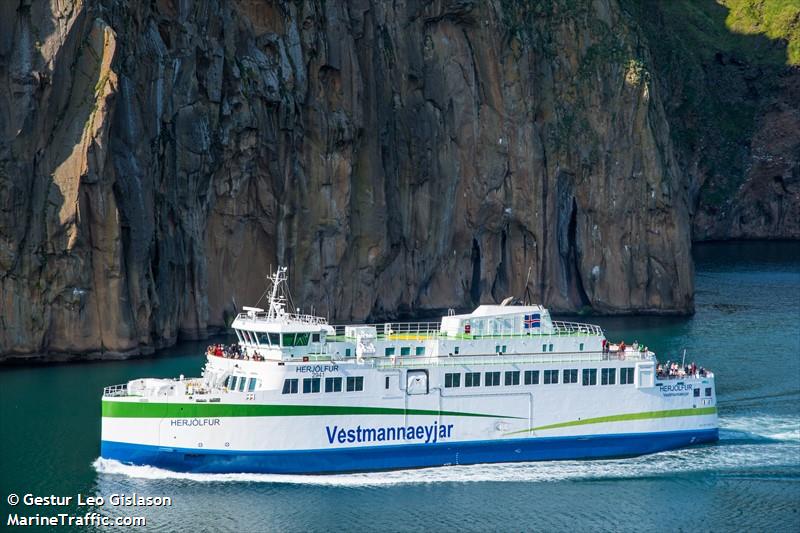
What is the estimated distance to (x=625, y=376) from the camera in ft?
173

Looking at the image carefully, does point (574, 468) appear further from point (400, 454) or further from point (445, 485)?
point (400, 454)

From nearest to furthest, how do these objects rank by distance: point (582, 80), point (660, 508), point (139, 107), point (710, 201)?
point (660, 508) < point (139, 107) < point (582, 80) < point (710, 201)

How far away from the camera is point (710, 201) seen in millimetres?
155375

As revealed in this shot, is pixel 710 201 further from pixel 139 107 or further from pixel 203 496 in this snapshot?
pixel 203 496

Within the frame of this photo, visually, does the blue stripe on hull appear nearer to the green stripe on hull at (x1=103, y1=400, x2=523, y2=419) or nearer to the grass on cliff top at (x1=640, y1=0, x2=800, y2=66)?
the green stripe on hull at (x1=103, y1=400, x2=523, y2=419)

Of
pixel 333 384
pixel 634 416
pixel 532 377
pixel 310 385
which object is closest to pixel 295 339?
pixel 310 385

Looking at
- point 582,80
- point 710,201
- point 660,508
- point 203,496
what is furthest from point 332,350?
point 710,201

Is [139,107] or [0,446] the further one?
[139,107]

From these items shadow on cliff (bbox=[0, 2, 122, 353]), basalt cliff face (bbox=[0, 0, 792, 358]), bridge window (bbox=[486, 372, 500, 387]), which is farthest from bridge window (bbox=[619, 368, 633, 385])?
shadow on cliff (bbox=[0, 2, 122, 353])

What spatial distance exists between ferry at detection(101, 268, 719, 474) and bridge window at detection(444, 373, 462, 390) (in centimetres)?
6

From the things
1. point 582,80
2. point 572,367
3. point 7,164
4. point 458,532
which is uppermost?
point 582,80

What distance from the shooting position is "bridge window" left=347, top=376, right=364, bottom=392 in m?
48.6

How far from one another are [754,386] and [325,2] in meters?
34.8

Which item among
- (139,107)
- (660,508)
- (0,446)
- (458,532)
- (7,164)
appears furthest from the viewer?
(139,107)
